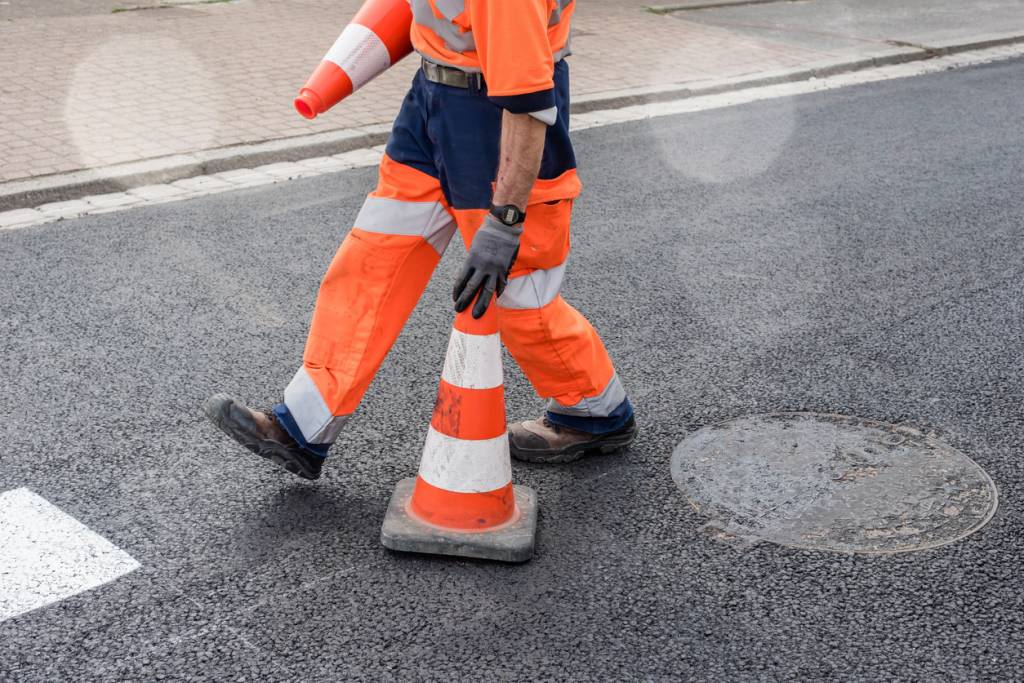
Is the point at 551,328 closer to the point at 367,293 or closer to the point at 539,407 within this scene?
the point at 367,293

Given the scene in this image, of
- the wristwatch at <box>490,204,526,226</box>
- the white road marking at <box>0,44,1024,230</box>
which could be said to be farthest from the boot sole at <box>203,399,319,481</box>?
the white road marking at <box>0,44,1024,230</box>

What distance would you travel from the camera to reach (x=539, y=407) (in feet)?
13.4

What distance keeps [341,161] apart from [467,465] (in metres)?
4.37

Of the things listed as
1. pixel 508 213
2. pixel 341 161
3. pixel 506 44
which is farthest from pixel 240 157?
pixel 506 44

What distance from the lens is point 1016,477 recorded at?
3.60 m

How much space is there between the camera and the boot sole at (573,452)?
12.1 ft

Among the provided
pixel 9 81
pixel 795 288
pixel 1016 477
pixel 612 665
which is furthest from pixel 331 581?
pixel 9 81

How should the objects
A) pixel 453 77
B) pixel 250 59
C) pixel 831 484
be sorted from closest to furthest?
pixel 453 77 < pixel 831 484 < pixel 250 59

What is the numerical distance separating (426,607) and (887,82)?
8.55 metres

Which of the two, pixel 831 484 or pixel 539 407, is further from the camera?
pixel 539 407

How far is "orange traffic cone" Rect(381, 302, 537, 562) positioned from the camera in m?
3.12

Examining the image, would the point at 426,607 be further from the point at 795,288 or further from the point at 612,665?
the point at 795,288

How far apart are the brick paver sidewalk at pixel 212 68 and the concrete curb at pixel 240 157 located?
14 cm

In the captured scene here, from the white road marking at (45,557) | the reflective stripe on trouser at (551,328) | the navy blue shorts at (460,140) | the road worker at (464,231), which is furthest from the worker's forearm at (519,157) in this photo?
the white road marking at (45,557)
